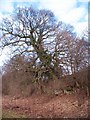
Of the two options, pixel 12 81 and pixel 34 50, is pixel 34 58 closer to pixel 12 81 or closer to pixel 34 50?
pixel 34 50

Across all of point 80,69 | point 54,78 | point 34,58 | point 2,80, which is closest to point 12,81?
point 2,80

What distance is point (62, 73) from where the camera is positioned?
990 inches

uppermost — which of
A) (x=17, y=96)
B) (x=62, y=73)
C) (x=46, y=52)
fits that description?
(x=46, y=52)

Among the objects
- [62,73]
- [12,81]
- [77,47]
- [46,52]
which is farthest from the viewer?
[12,81]

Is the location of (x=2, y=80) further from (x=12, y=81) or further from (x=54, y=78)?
(x=54, y=78)

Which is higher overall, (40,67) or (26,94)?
(40,67)

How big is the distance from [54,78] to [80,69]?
5368 mm

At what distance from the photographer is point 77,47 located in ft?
67.3

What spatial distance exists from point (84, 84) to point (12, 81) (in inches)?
427

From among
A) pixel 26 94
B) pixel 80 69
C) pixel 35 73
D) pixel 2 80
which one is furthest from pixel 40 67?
pixel 80 69

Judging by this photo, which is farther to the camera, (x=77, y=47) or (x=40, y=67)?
(x=40, y=67)

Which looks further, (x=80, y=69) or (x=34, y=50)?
(x=34, y=50)

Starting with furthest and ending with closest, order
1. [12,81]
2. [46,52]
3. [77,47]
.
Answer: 1. [12,81]
2. [46,52]
3. [77,47]

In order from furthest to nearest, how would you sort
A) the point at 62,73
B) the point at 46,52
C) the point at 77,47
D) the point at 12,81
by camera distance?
Answer: the point at 12,81
the point at 46,52
the point at 62,73
the point at 77,47
